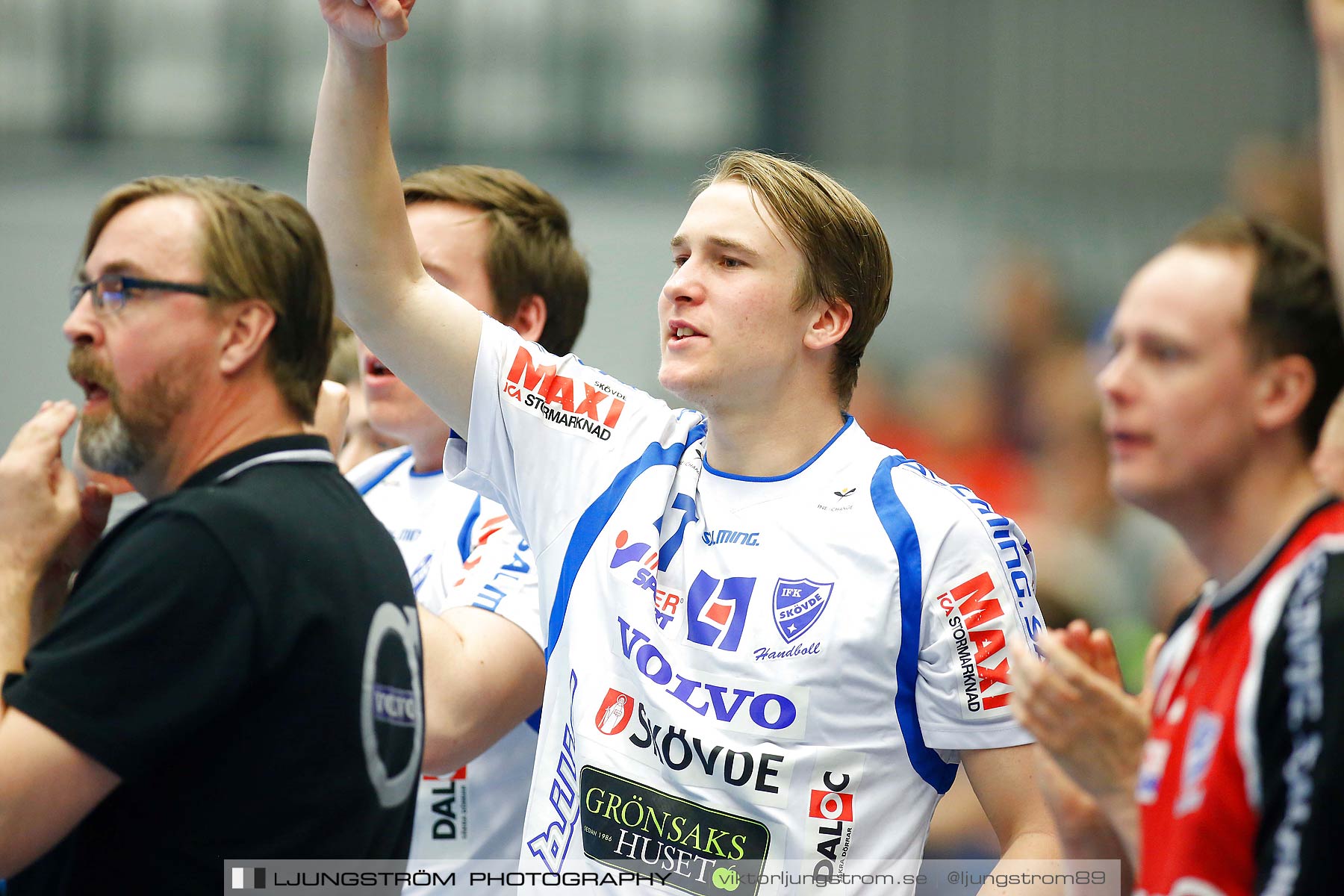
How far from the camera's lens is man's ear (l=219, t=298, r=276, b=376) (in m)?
2.54

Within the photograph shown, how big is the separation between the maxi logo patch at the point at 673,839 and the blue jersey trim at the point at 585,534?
15.2 inches

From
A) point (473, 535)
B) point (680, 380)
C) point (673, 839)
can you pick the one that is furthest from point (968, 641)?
point (473, 535)

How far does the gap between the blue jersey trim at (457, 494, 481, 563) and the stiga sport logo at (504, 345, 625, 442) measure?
0.57 metres

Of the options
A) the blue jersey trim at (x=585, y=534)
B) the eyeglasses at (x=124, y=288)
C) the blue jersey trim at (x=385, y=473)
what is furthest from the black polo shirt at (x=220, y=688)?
the blue jersey trim at (x=385, y=473)

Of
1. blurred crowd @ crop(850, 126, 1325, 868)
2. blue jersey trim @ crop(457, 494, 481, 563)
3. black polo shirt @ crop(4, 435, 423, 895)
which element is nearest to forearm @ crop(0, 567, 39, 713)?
black polo shirt @ crop(4, 435, 423, 895)

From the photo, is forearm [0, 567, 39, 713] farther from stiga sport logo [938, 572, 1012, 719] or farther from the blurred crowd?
the blurred crowd

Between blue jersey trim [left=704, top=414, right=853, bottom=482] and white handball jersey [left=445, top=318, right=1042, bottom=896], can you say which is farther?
blue jersey trim [left=704, top=414, right=853, bottom=482]

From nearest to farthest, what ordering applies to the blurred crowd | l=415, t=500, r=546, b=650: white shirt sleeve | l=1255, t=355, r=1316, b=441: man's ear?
1. l=1255, t=355, r=1316, b=441: man's ear
2. l=415, t=500, r=546, b=650: white shirt sleeve
3. the blurred crowd

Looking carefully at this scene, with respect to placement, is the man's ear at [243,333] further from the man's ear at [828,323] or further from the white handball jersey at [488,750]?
the man's ear at [828,323]

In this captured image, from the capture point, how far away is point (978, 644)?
9.32 feet

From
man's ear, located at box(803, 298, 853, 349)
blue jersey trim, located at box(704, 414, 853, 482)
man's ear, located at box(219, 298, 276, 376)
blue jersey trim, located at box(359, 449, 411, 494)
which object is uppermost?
man's ear, located at box(803, 298, 853, 349)

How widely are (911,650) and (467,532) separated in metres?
1.36

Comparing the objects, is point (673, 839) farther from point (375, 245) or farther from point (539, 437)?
point (375, 245)

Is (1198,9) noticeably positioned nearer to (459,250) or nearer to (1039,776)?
(459,250)
